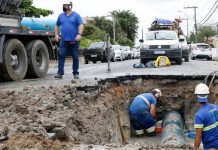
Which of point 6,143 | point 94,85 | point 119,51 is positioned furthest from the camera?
point 119,51

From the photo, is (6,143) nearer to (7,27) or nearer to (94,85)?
(94,85)

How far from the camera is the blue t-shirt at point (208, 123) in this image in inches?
282

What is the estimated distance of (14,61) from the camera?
11.9 metres

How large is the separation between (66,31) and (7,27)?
149 centimetres

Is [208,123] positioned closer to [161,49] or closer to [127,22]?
[161,49]

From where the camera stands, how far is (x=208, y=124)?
7.20 m

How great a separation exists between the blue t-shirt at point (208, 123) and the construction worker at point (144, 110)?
478cm

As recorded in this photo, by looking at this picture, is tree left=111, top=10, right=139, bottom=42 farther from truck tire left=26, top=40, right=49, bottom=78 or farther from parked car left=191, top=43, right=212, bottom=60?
truck tire left=26, top=40, right=49, bottom=78

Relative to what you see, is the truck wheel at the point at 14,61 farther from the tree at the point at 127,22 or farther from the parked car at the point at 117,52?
the tree at the point at 127,22

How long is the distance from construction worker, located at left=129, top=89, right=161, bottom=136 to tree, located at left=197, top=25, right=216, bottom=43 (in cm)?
8400

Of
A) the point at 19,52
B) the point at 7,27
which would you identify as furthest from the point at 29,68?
the point at 7,27

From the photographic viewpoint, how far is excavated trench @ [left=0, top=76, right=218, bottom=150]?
5270 mm

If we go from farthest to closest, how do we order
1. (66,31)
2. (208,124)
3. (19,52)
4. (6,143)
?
(19,52)
(66,31)
(208,124)
(6,143)

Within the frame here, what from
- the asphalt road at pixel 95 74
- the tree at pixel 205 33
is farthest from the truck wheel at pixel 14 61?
the tree at pixel 205 33
